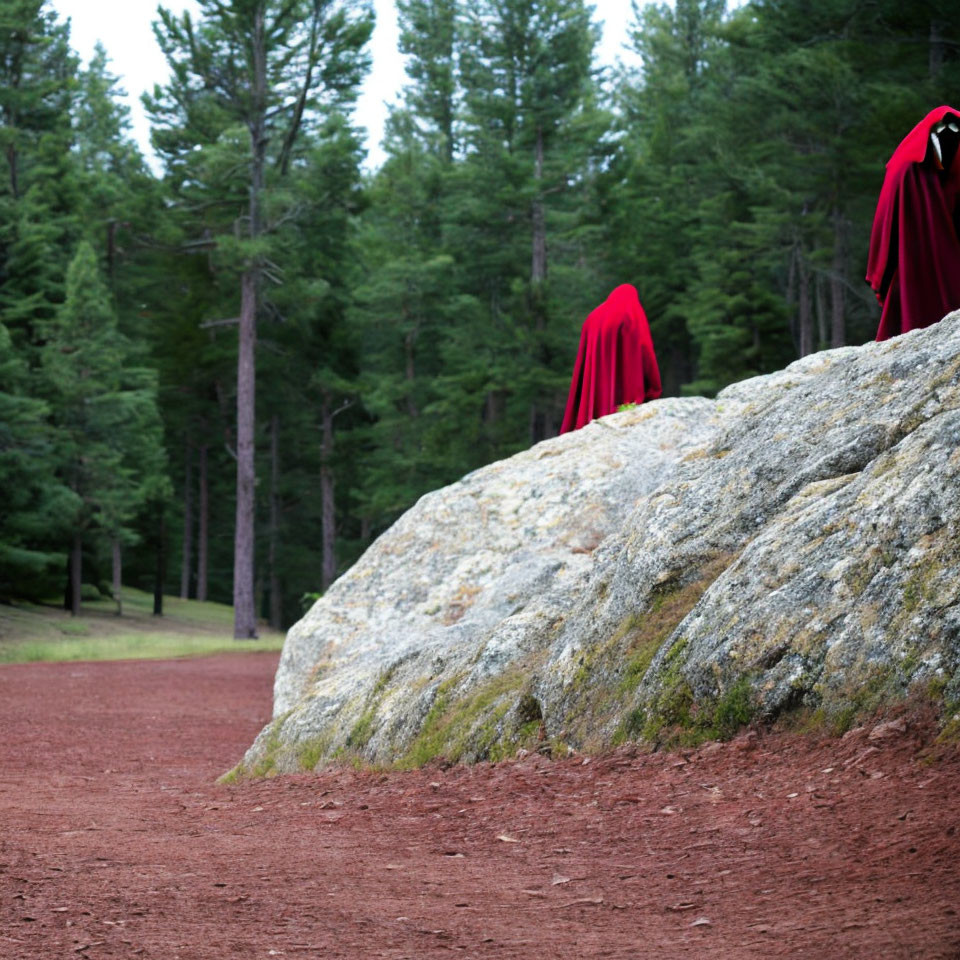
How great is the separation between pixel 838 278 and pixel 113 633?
59.1 feet

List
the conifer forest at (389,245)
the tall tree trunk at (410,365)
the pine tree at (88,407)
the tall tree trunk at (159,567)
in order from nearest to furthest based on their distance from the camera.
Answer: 1. the conifer forest at (389,245)
2. the pine tree at (88,407)
3. the tall tree trunk at (159,567)
4. the tall tree trunk at (410,365)

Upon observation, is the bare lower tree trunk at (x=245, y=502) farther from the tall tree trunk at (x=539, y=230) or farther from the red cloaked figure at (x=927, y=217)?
the red cloaked figure at (x=927, y=217)

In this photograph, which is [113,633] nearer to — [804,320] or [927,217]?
[804,320]

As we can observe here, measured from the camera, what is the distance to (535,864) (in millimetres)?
3564

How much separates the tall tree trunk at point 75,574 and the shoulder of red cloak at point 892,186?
1002 inches

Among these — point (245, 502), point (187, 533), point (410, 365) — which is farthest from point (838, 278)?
point (187, 533)

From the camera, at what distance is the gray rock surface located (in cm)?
391

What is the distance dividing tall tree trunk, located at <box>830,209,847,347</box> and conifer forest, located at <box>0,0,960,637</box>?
0.11 metres

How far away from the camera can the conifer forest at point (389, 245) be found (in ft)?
82.2

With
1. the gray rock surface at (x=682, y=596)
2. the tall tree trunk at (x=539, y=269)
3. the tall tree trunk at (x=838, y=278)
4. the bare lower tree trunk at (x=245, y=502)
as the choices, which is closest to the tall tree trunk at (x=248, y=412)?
the bare lower tree trunk at (x=245, y=502)

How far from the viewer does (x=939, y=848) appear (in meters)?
2.95

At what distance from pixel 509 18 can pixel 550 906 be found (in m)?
31.9

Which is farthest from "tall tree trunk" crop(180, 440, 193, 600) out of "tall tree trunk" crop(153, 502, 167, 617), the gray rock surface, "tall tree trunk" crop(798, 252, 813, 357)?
the gray rock surface

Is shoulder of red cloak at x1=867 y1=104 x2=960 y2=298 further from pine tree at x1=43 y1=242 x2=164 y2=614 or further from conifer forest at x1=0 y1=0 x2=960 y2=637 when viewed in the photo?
pine tree at x1=43 y1=242 x2=164 y2=614
